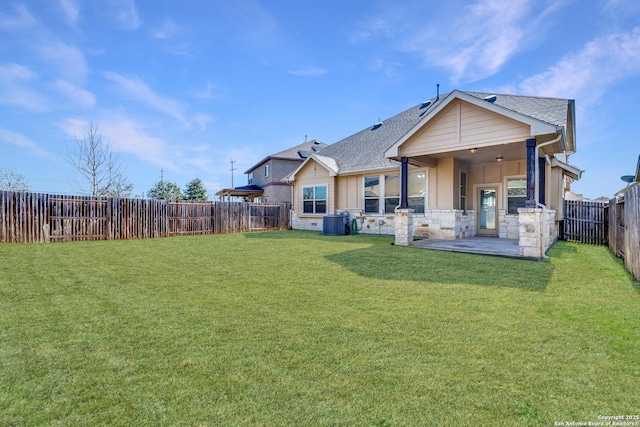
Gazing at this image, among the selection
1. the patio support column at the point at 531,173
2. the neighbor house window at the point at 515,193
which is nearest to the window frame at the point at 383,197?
the neighbor house window at the point at 515,193

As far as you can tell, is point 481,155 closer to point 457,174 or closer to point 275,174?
point 457,174

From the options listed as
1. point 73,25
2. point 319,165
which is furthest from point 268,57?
point 73,25

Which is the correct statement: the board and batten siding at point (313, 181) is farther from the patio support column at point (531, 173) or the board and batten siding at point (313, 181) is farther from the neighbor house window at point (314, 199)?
the patio support column at point (531, 173)

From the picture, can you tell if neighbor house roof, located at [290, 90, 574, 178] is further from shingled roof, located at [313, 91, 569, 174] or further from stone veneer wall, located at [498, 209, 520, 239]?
stone veneer wall, located at [498, 209, 520, 239]

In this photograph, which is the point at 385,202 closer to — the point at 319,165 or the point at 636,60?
the point at 319,165

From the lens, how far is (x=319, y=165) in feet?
49.1

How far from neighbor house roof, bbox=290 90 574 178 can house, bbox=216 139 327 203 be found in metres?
9.89

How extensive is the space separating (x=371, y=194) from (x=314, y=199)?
11.1ft

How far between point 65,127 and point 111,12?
11.1 meters

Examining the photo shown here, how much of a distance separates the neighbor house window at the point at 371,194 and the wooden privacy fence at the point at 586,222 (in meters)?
6.75

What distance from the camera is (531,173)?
281 inches

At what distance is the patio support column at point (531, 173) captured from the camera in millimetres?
7098

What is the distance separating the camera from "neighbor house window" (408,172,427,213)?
1122 cm

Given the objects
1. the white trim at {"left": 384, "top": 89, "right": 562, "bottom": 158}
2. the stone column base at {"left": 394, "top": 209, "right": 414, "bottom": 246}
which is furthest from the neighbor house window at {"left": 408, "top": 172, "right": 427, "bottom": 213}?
the white trim at {"left": 384, "top": 89, "right": 562, "bottom": 158}
